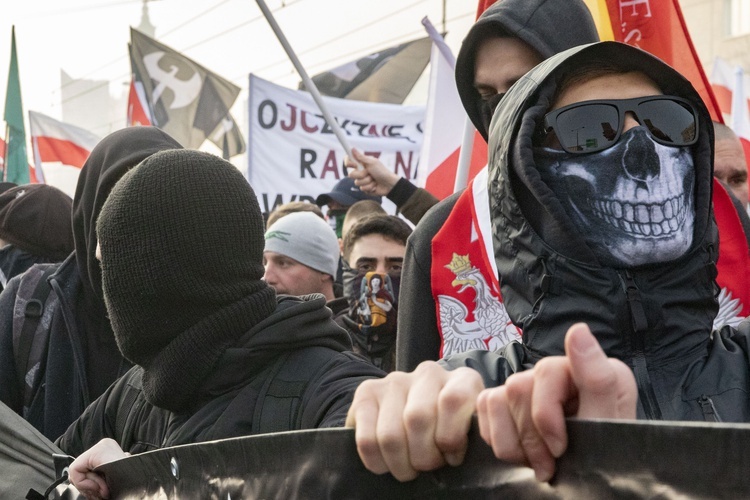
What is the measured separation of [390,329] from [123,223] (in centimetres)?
213

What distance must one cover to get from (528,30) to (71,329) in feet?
5.20

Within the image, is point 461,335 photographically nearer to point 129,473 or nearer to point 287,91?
point 129,473

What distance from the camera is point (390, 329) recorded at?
4020mm

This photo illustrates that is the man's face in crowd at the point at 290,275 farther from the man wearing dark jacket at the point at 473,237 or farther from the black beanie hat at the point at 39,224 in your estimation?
the man wearing dark jacket at the point at 473,237

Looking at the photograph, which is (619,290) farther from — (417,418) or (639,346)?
(417,418)

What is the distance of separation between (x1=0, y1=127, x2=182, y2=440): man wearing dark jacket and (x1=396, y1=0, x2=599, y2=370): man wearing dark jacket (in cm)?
94

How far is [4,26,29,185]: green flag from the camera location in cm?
1212

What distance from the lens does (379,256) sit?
14.3ft

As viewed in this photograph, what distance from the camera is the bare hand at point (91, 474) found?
5.68 feet

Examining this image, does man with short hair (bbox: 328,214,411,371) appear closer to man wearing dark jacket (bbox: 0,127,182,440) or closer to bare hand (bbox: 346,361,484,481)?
man wearing dark jacket (bbox: 0,127,182,440)

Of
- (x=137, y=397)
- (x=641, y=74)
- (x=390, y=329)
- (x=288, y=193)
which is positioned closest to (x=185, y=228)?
(x=137, y=397)

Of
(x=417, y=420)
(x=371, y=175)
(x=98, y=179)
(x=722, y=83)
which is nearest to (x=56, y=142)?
(x=722, y=83)

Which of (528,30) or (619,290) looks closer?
(619,290)

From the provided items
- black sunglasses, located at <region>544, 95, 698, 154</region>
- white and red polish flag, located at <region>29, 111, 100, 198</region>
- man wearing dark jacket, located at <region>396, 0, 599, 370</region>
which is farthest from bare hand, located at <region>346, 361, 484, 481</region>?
white and red polish flag, located at <region>29, 111, 100, 198</region>
